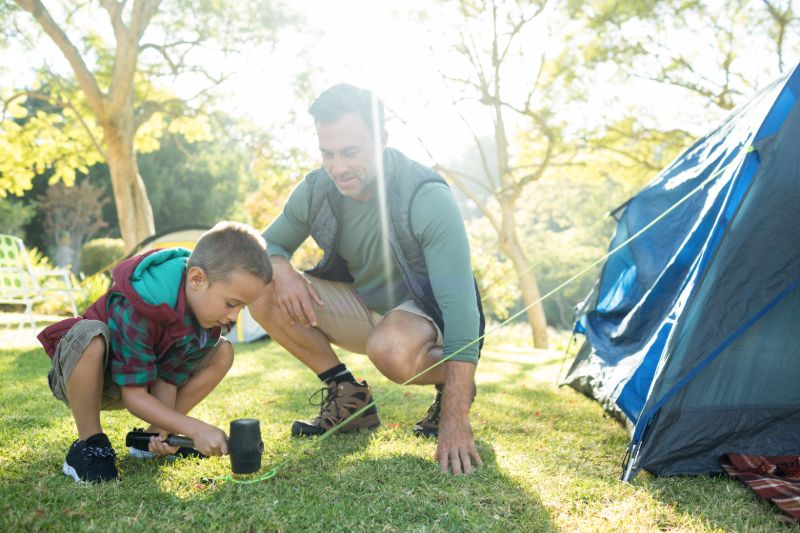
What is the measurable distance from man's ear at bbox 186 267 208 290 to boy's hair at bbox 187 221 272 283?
0.01m

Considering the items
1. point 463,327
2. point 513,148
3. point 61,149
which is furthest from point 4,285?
point 513,148

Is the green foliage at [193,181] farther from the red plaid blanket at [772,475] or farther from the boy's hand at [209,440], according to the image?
the red plaid blanket at [772,475]

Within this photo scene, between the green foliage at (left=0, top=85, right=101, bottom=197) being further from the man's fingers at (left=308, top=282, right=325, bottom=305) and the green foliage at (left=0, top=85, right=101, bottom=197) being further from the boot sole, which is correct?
the boot sole

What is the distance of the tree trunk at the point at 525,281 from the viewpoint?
1090 centimetres

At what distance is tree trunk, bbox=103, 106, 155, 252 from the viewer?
935 centimetres

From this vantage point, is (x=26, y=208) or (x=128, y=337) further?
(x=26, y=208)

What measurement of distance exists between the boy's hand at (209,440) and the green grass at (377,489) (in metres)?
0.15

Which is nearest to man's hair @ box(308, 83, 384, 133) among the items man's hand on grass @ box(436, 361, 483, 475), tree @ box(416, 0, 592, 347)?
man's hand on grass @ box(436, 361, 483, 475)

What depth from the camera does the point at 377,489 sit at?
2.03m

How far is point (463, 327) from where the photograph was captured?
2.36m

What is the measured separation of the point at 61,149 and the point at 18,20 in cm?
212

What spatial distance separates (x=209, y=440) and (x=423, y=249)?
3.71 feet

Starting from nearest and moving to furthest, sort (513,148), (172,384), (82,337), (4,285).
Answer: (82,337) < (172,384) < (4,285) < (513,148)

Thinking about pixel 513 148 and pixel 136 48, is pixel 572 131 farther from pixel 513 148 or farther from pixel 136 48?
pixel 136 48
